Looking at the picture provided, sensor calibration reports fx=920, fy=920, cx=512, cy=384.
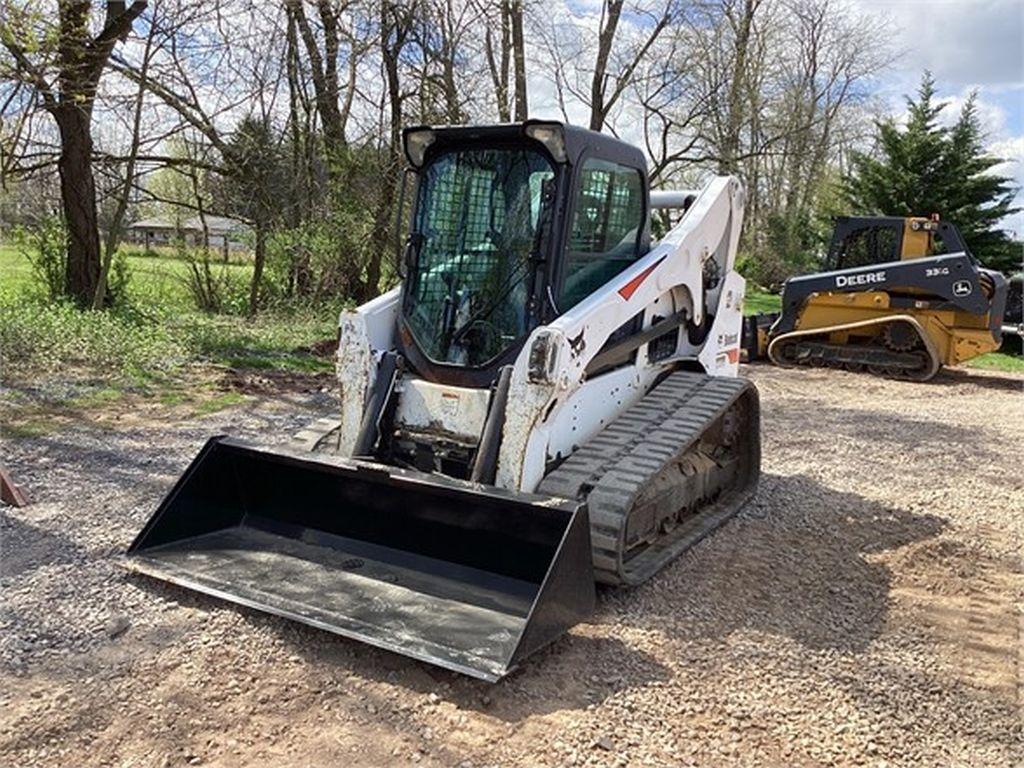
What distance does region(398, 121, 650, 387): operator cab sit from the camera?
4.47m

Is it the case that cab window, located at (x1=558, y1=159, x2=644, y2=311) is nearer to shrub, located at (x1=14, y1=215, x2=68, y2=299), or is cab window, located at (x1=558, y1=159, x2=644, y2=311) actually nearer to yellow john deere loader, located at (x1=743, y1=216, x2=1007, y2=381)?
yellow john deere loader, located at (x1=743, y1=216, x2=1007, y2=381)

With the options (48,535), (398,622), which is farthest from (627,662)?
(48,535)

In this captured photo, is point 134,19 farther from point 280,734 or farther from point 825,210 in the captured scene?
point 825,210

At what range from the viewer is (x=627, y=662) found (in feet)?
11.4

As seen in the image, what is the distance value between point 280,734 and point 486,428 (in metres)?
1.69

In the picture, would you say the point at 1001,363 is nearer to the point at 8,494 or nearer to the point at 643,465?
the point at 643,465

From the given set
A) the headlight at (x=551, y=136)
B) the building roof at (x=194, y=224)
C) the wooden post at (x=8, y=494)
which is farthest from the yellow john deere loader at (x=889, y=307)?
→ the wooden post at (x=8, y=494)

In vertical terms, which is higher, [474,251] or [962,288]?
[962,288]

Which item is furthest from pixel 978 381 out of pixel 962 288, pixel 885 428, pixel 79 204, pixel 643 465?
pixel 79 204

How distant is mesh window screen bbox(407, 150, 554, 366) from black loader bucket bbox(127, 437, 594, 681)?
2.98ft

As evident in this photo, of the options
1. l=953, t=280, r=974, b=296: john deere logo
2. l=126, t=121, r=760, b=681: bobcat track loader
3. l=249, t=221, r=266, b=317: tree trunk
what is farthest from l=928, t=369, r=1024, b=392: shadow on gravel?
l=249, t=221, r=266, b=317: tree trunk

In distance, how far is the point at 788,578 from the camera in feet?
14.5

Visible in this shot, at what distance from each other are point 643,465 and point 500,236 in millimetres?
1381

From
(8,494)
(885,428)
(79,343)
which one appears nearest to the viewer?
(8,494)
